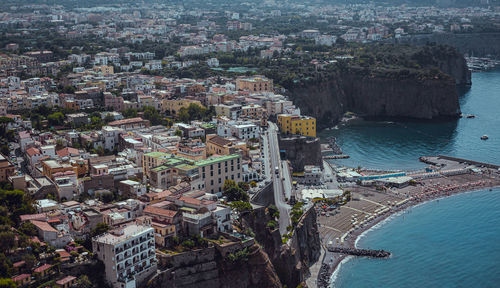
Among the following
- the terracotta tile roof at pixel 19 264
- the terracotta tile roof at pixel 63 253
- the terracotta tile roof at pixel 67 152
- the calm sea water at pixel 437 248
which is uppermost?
the terracotta tile roof at pixel 67 152

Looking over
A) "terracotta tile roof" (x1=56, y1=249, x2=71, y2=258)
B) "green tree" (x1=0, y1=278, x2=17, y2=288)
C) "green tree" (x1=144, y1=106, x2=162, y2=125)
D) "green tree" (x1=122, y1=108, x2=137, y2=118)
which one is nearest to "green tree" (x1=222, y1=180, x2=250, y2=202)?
"terracotta tile roof" (x1=56, y1=249, x2=71, y2=258)

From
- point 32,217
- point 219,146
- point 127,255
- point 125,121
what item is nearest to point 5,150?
point 125,121

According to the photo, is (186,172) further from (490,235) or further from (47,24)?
(47,24)

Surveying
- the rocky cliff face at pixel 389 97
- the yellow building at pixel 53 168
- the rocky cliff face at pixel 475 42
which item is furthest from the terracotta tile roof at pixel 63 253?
the rocky cliff face at pixel 475 42

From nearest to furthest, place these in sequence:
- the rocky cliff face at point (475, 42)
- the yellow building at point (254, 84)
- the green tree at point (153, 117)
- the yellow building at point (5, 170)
Answer: the yellow building at point (5, 170) < the green tree at point (153, 117) < the yellow building at point (254, 84) < the rocky cliff face at point (475, 42)

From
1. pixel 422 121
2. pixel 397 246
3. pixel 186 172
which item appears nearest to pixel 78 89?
pixel 186 172

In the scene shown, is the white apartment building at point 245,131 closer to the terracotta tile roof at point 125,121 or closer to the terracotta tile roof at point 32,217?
the terracotta tile roof at point 125,121

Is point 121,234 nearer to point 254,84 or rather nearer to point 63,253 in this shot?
point 63,253

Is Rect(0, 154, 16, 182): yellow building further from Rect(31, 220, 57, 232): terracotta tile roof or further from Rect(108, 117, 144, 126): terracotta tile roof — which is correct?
Rect(108, 117, 144, 126): terracotta tile roof
